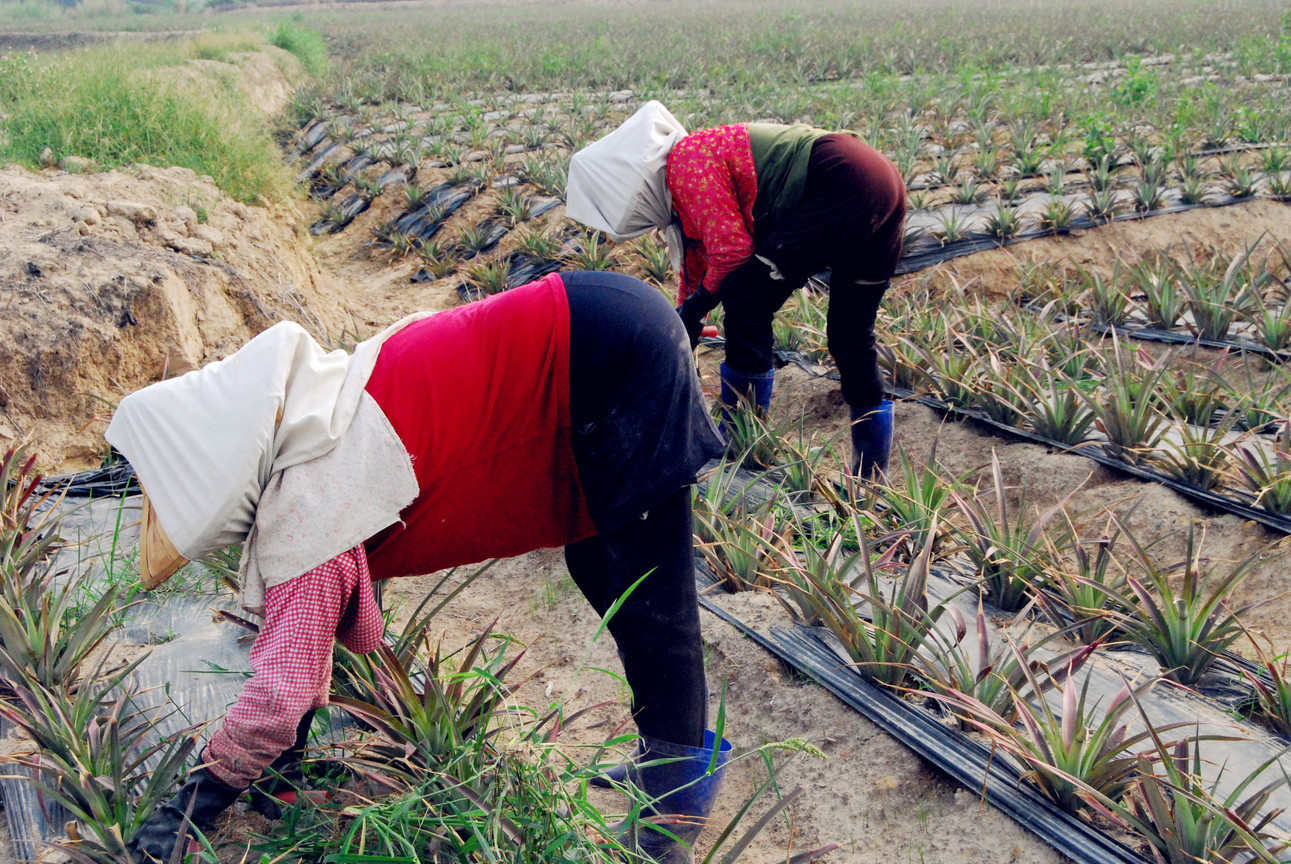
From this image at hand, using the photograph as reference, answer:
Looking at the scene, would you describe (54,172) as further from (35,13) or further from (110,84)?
(35,13)

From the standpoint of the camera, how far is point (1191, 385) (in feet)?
10.5

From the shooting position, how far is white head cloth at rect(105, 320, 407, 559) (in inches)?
52.4

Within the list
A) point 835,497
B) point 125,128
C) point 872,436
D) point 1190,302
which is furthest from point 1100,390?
point 125,128

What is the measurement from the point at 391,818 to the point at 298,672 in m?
0.30

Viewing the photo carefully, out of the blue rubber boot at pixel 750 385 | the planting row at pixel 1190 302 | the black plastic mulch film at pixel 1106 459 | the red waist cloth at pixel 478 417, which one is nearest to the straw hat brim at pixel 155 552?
the red waist cloth at pixel 478 417

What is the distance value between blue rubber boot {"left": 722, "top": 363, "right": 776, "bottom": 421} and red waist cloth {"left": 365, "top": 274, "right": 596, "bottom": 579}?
168 centimetres

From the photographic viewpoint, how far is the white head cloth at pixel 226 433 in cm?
133

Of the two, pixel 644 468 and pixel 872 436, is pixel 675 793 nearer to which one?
pixel 644 468

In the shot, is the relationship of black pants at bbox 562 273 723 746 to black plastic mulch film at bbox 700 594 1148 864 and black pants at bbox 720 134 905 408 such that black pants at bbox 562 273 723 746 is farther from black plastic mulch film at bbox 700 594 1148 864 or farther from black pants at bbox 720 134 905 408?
black pants at bbox 720 134 905 408

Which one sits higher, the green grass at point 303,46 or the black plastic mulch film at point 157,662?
the green grass at point 303,46

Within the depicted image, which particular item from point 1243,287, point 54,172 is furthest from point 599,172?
point 54,172

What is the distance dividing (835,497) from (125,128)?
546 cm

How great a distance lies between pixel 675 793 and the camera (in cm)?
169

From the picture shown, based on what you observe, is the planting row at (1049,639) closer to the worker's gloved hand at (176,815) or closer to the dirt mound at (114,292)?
the worker's gloved hand at (176,815)
